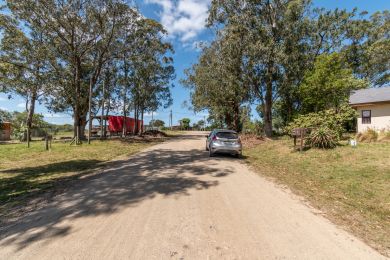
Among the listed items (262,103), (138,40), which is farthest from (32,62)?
(262,103)

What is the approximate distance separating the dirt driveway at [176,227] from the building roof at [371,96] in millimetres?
20472

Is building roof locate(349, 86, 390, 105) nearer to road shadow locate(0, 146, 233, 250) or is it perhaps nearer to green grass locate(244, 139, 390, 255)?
green grass locate(244, 139, 390, 255)

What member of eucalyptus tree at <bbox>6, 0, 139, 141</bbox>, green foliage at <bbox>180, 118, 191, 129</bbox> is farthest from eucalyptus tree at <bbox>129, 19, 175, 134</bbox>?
green foliage at <bbox>180, 118, 191, 129</bbox>

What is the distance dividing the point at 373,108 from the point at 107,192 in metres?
24.5

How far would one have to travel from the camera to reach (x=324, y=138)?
42.3ft

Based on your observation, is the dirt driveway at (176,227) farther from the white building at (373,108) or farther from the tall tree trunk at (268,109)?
the white building at (373,108)

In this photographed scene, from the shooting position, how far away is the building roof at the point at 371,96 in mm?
21812

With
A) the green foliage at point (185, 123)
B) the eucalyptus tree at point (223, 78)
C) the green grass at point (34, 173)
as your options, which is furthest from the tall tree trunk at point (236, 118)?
the green foliage at point (185, 123)

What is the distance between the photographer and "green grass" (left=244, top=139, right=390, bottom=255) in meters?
4.84

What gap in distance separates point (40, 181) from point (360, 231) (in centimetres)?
895

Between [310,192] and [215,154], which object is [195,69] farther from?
[310,192]

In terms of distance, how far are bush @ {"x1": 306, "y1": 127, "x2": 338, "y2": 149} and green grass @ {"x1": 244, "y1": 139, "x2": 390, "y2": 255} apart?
47 cm

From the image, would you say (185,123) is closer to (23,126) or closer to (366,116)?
(23,126)

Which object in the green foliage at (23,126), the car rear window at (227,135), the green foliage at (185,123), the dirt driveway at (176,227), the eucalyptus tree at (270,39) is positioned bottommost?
the dirt driveway at (176,227)
